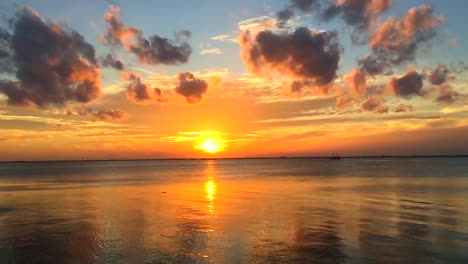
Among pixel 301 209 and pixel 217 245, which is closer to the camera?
pixel 217 245

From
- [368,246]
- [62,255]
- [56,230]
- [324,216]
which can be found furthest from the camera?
[324,216]

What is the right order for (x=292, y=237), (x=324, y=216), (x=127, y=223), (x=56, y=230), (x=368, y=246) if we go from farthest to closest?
1. (x=324, y=216)
2. (x=127, y=223)
3. (x=56, y=230)
4. (x=292, y=237)
5. (x=368, y=246)

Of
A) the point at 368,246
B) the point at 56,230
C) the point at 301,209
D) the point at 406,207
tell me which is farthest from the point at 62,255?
the point at 406,207

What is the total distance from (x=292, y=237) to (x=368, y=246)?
4.59 meters

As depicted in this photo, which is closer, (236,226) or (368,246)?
(368,246)

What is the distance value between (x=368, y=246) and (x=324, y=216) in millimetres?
11738

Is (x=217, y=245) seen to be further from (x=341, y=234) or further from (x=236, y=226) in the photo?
(x=341, y=234)

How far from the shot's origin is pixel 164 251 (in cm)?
2231

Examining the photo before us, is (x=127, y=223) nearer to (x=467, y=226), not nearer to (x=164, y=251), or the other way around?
(x=164, y=251)

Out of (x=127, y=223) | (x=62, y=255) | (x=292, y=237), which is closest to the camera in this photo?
(x=62, y=255)

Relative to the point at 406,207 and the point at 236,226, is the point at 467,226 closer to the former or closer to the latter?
the point at 406,207

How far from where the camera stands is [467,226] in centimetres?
2959

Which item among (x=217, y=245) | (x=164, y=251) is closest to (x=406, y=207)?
(x=217, y=245)

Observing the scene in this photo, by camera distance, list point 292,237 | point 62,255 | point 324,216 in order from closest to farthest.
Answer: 1. point 62,255
2. point 292,237
3. point 324,216
